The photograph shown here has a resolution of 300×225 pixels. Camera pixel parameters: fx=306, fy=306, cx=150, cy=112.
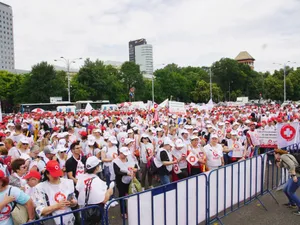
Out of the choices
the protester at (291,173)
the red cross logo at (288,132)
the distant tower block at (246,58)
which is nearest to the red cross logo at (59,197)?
the protester at (291,173)

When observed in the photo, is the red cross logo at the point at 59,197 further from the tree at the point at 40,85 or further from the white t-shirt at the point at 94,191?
the tree at the point at 40,85

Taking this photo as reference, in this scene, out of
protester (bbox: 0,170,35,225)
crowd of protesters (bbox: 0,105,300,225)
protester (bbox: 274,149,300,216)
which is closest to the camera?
protester (bbox: 0,170,35,225)

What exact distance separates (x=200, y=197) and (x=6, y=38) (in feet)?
556

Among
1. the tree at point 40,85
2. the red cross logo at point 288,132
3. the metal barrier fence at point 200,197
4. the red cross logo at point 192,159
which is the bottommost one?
the metal barrier fence at point 200,197

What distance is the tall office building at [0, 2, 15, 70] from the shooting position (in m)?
147

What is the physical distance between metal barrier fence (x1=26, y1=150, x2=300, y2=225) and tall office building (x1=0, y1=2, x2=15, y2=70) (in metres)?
156

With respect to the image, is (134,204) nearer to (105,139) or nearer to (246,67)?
(105,139)

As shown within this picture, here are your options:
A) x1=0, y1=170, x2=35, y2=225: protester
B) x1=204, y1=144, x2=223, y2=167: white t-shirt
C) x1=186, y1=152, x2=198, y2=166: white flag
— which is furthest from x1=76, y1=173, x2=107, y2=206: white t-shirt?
x1=204, y1=144, x2=223, y2=167: white t-shirt

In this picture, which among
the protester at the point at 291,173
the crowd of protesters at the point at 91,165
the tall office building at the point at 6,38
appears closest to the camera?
the crowd of protesters at the point at 91,165

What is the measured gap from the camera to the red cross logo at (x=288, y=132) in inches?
354

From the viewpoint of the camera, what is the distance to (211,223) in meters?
5.68

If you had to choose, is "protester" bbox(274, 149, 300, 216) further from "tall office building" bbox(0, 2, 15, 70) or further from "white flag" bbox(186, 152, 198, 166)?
"tall office building" bbox(0, 2, 15, 70)

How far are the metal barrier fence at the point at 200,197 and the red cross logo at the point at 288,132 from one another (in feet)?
7.97

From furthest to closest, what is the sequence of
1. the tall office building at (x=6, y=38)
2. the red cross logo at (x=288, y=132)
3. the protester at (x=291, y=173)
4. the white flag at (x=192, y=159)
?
the tall office building at (x=6, y=38)
the red cross logo at (x=288, y=132)
the white flag at (x=192, y=159)
the protester at (x=291, y=173)
